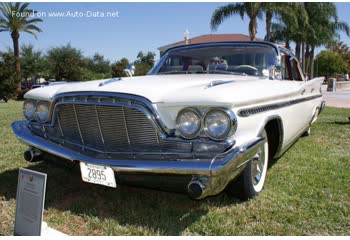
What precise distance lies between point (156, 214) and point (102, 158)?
620mm

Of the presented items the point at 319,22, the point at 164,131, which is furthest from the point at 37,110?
the point at 319,22

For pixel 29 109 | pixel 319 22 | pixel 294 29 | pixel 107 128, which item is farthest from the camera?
pixel 319 22

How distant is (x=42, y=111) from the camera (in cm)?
337

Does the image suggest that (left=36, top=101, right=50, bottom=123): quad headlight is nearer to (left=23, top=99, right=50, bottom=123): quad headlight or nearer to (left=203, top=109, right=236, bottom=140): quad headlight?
(left=23, top=99, right=50, bottom=123): quad headlight

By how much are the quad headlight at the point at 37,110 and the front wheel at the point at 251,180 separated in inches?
72.7

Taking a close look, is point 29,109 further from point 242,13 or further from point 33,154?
point 242,13

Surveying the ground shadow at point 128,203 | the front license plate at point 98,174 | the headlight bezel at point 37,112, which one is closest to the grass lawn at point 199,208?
the ground shadow at point 128,203

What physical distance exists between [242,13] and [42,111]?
16.5 metres

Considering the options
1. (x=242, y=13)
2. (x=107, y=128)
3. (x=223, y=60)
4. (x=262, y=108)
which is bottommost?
(x=107, y=128)

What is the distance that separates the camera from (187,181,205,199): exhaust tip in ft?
7.70

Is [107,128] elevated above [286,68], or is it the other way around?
[286,68]

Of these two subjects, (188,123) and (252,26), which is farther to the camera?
(252,26)

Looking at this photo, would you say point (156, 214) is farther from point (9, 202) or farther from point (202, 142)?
point (9, 202)

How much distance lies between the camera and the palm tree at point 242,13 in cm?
1764
